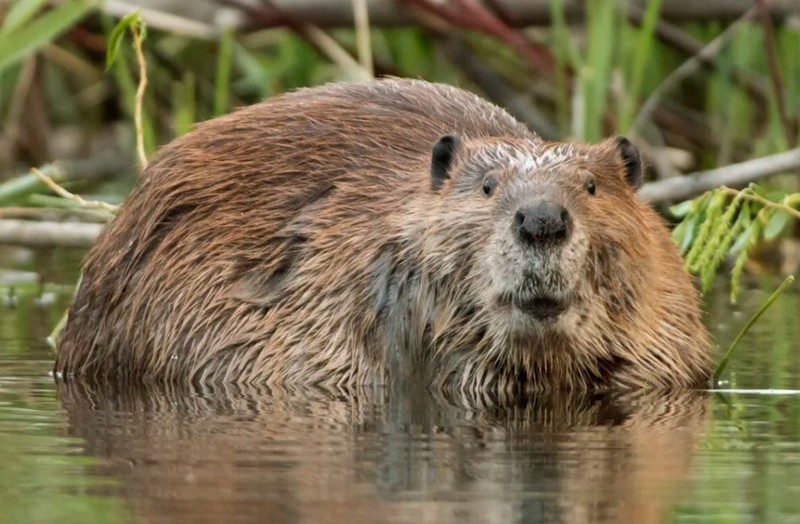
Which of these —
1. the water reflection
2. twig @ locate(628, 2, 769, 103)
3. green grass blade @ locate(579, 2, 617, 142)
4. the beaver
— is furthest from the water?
twig @ locate(628, 2, 769, 103)

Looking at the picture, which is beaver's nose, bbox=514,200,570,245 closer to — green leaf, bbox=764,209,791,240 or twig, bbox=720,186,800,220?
twig, bbox=720,186,800,220

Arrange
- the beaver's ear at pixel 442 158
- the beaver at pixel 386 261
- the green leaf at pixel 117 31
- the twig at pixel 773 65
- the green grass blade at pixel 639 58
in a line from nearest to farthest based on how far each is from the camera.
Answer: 1. the beaver at pixel 386 261
2. the beaver's ear at pixel 442 158
3. the green leaf at pixel 117 31
4. the green grass blade at pixel 639 58
5. the twig at pixel 773 65

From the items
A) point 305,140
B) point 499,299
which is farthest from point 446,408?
point 305,140

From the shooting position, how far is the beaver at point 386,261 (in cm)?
390

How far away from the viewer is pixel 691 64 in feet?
22.9

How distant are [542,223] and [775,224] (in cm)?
92

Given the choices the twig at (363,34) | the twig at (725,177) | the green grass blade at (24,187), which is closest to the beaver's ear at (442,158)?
the green grass blade at (24,187)

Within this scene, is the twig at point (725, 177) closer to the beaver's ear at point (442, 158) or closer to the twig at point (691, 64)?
the twig at point (691, 64)

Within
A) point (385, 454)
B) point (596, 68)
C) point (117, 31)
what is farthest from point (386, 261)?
point (596, 68)

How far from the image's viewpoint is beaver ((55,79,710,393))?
12.8ft

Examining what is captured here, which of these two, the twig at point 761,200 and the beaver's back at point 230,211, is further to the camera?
the beaver's back at point 230,211

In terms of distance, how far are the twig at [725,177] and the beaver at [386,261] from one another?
1.33m

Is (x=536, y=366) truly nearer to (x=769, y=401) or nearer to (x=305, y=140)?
(x=769, y=401)

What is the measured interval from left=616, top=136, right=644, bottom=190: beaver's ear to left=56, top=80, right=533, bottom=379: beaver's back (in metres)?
0.44
